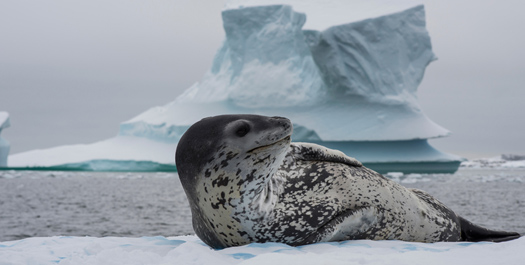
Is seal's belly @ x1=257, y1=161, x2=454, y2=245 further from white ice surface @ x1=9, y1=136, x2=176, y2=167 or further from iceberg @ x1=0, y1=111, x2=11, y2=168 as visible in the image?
iceberg @ x1=0, y1=111, x2=11, y2=168

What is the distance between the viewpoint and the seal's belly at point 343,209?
2430mm

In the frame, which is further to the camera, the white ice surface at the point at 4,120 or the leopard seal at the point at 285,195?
the white ice surface at the point at 4,120

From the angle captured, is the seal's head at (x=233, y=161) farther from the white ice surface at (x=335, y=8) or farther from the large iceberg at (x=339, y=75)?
the white ice surface at (x=335, y=8)

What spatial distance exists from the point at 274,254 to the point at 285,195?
2.00 ft

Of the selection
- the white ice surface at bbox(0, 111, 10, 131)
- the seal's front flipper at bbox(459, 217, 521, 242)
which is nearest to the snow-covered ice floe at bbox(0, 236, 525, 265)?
the seal's front flipper at bbox(459, 217, 521, 242)

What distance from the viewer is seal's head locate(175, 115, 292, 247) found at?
2.15 meters

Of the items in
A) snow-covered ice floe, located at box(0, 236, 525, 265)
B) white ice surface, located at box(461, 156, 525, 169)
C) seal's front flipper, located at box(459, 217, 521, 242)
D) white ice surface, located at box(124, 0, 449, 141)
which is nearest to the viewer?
snow-covered ice floe, located at box(0, 236, 525, 265)

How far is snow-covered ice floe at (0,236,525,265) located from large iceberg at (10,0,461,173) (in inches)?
696

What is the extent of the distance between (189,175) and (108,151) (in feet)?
→ 81.8

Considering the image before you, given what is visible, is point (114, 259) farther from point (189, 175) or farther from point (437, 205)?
point (437, 205)

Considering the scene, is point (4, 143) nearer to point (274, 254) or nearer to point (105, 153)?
point (105, 153)

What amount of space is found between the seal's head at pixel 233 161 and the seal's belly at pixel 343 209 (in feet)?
0.59

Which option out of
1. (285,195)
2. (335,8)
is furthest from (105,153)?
(285,195)

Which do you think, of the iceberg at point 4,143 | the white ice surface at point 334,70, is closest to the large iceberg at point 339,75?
the white ice surface at point 334,70
